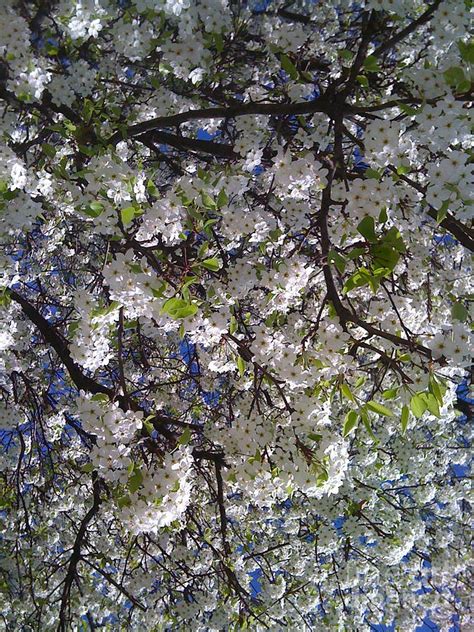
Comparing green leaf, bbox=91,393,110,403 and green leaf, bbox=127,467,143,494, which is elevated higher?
green leaf, bbox=91,393,110,403

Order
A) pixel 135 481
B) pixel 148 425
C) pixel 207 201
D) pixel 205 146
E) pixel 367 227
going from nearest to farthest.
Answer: pixel 367 227, pixel 207 201, pixel 135 481, pixel 148 425, pixel 205 146

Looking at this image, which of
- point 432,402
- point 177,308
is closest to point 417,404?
point 432,402

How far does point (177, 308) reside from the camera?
2.48m

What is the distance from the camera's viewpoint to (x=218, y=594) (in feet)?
21.7

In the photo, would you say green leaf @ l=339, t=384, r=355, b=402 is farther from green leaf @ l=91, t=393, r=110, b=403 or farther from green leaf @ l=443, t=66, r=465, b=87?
green leaf @ l=443, t=66, r=465, b=87

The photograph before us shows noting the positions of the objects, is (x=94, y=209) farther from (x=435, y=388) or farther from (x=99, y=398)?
(x=435, y=388)

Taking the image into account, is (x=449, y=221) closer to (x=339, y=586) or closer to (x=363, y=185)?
(x=363, y=185)

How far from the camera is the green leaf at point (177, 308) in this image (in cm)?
246

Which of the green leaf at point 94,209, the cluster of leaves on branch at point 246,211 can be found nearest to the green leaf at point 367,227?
the cluster of leaves on branch at point 246,211

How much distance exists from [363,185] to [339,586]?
539cm

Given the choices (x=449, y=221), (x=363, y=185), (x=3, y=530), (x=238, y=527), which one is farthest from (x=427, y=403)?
(x=3, y=530)

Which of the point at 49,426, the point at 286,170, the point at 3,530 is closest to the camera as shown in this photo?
the point at 286,170

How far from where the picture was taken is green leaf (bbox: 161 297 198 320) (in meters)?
2.46

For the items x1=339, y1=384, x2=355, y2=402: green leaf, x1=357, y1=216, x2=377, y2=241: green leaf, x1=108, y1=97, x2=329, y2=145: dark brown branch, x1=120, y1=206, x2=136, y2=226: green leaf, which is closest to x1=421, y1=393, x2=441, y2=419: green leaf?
x1=339, y1=384, x2=355, y2=402: green leaf
